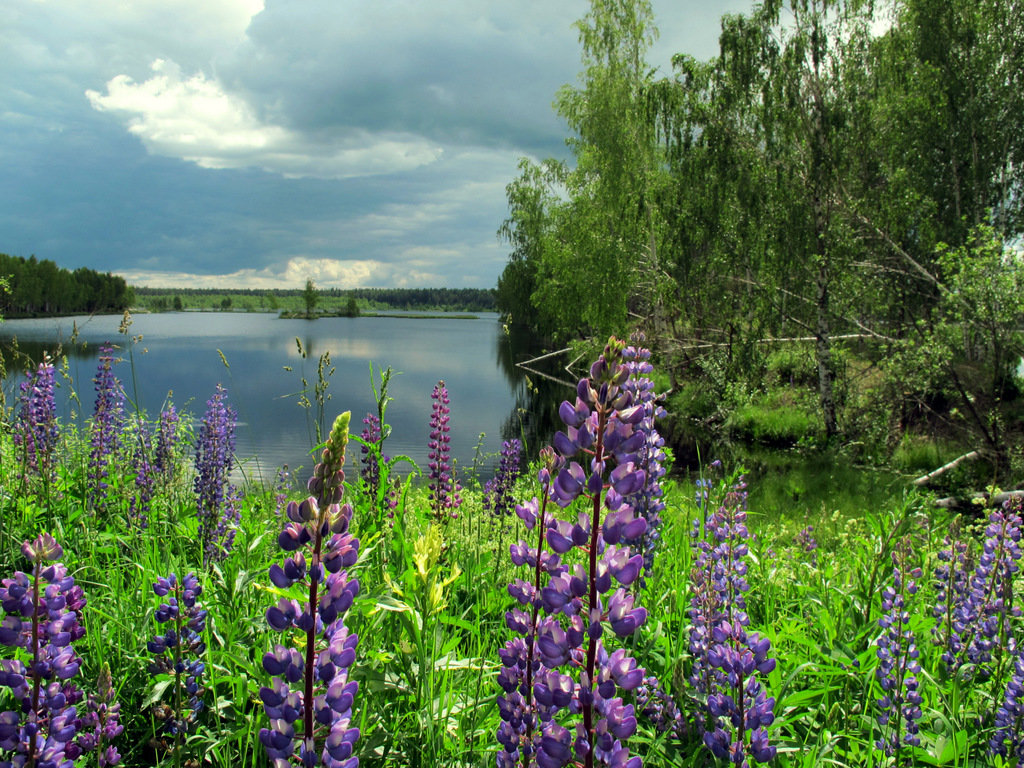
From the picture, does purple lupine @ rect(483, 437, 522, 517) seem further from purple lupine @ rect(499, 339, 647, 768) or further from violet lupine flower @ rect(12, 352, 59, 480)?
purple lupine @ rect(499, 339, 647, 768)

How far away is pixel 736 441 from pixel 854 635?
587 inches

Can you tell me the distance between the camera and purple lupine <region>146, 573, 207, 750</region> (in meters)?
1.64

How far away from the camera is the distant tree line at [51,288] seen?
56594mm

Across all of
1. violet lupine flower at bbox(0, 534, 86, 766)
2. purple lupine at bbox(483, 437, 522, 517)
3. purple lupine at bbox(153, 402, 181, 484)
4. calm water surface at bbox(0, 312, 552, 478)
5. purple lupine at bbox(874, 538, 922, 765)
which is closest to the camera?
violet lupine flower at bbox(0, 534, 86, 766)

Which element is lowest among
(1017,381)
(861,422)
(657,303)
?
(861,422)

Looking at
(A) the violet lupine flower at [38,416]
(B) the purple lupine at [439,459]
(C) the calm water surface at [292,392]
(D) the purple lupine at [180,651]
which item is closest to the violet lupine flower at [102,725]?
(D) the purple lupine at [180,651]

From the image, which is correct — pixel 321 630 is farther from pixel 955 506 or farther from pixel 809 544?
pixel 955 506

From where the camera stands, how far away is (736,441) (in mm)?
16438

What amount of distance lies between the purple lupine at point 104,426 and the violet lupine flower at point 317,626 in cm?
375

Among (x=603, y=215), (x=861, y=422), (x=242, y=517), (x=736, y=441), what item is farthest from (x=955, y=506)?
(x=603, y=215)

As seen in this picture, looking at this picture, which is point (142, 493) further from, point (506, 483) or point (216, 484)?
point (506, 483)

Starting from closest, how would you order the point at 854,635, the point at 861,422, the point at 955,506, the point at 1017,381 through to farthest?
the point at 854,635, the point at 955,506, the point at 861,422, the point at 1017,381

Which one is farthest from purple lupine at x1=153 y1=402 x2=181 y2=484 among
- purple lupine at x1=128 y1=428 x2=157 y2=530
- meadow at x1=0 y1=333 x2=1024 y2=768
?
meadow at x1=0 y1=333 x2=1024 y2=768

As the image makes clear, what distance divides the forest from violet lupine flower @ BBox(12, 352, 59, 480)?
13.5 meters
